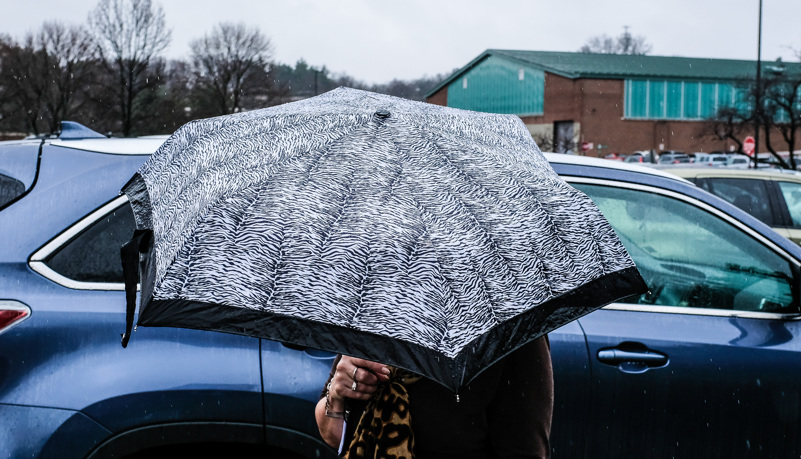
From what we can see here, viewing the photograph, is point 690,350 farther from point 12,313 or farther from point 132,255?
point 12,313

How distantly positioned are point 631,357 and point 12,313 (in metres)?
2.17

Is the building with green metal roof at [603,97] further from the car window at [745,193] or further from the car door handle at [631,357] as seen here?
the car door handle at [631,357]

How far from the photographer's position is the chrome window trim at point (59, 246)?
2623 millimetres

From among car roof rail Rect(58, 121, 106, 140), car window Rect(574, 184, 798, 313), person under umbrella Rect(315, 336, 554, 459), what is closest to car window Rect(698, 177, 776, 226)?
car window Rect(574, 184, 798, 313)

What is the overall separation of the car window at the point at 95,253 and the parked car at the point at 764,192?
7474 mm

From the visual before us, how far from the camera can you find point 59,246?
2.64 meters

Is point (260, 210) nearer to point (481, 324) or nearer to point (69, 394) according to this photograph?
point (481, 324)

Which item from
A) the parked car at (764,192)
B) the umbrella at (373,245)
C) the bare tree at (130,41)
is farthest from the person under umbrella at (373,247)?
the bare tree at (130,41)

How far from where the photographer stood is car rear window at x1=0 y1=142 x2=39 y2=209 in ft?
8.95

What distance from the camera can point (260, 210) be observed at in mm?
1475

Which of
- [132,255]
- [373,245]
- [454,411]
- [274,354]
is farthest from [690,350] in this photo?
[132,255]

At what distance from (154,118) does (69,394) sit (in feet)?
137

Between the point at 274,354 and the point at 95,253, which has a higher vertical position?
the point at 95,253

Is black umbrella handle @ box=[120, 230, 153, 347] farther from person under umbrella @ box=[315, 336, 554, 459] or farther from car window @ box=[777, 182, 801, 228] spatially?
car window @ box=[777, 182, 801, 228]
